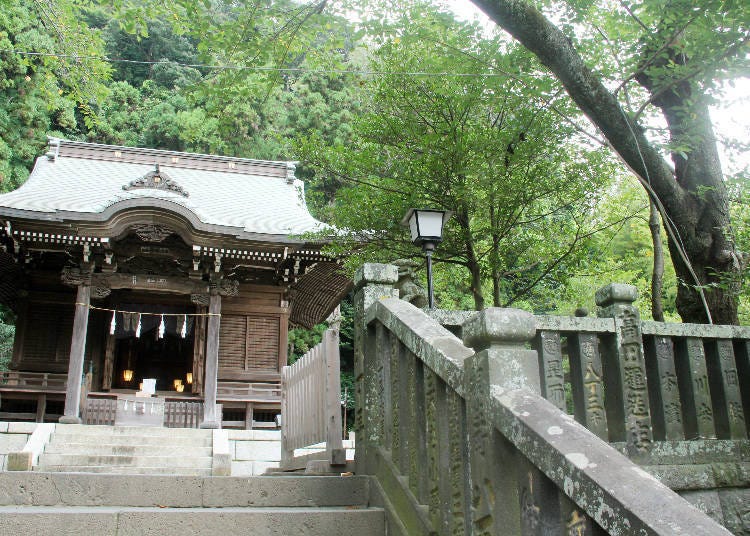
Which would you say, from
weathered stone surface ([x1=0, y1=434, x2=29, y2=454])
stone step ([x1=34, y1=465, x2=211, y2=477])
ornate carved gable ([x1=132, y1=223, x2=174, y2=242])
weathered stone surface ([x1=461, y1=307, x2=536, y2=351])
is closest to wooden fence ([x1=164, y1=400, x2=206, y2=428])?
weathered stone surface ([x1=0, y1=434, x2=29, y2=454])

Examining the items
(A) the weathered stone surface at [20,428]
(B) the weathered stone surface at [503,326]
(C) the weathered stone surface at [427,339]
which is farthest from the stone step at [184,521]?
(A) the weathered stone surface at [20,428]

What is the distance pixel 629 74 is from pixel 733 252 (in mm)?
1805

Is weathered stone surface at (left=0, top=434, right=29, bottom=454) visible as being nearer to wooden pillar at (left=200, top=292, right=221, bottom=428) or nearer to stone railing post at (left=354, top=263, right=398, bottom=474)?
wooden pillar at (left=200, top=292, right=221, bottom=428)

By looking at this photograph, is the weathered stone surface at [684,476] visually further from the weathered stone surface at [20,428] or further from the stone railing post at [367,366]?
the weathered stone surface at [20,428]

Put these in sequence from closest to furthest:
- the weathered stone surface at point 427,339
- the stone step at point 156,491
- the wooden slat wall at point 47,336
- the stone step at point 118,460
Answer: the weathered stone surface at point 427,339 → the stone step at point 156,491 → the stone step at point 118,460 → the wooden slat wall at point 47,336

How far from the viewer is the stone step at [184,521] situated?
307cm

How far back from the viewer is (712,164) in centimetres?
580

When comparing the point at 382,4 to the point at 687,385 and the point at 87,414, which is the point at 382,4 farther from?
the point at 87,414

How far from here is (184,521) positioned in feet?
10.6

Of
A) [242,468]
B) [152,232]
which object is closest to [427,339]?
[242,468]

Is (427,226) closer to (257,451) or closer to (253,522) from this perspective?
(253,522)

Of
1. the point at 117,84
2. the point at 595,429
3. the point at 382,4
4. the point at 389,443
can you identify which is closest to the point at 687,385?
the point at 595,429

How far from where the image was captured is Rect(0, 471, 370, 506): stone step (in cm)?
354

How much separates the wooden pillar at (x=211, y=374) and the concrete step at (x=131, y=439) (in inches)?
59.7
